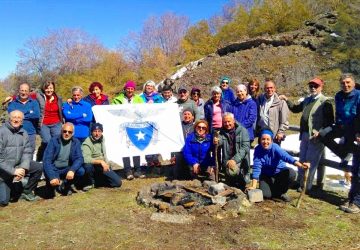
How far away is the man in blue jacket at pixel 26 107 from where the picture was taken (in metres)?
7.41

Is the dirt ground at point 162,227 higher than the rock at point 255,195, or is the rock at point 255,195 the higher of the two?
the rock at point 255,195

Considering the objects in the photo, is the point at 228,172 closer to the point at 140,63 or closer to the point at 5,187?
the point at 5,187

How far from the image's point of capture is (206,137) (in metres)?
7.54

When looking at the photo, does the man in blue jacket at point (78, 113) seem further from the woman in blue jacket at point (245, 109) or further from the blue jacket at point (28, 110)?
the woman in blue jacket at point (245, 109)

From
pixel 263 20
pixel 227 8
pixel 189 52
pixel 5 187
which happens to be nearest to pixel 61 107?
pixel 5 187

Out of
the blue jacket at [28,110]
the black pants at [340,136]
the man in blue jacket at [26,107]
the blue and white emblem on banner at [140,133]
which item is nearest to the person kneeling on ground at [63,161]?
the man in blue jacket at [26,107]

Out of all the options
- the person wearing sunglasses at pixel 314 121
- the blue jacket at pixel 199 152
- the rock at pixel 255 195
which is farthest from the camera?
the blue jacket at pixel 199 152

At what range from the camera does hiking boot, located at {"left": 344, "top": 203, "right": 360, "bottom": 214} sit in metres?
6.10

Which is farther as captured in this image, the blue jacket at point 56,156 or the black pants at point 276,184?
the blue jacket at point 56,156

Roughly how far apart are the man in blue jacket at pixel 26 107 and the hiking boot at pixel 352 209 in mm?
5705

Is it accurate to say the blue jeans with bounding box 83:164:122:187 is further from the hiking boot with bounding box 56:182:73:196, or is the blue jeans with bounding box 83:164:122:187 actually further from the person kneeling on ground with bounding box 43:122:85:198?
the hiking boot with bounding box 56:182:73:196

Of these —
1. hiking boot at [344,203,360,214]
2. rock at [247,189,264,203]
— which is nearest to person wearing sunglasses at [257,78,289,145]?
rock at [247,189,264,203]

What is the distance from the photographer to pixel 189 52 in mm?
49969

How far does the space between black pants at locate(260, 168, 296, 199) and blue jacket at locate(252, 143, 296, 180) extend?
0.24 ft
